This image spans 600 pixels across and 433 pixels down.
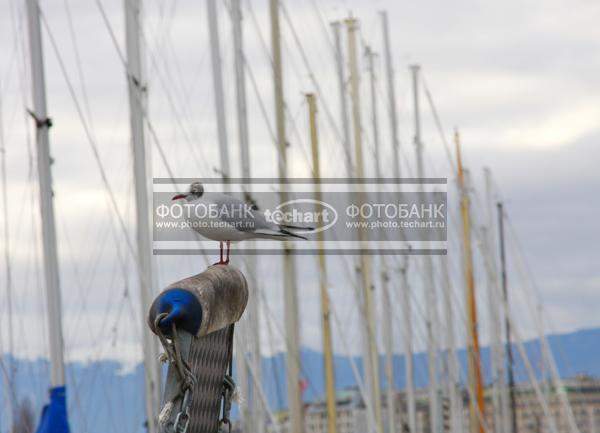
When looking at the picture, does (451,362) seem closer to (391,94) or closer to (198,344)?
(391,94)

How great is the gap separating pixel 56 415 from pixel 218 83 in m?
10.4

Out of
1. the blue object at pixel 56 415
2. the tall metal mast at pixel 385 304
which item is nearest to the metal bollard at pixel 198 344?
the blue object at pixel 56 415

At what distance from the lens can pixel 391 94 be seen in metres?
42.7

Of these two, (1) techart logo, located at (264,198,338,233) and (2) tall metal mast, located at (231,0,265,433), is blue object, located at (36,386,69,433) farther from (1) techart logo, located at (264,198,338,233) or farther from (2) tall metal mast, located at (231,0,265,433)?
(2) tall metal mast, located at (231,0,265,433)

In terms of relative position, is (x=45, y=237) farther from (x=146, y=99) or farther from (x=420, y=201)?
(x=420, y=201)

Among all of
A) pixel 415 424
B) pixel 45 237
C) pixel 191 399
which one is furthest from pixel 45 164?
pixel 415 424

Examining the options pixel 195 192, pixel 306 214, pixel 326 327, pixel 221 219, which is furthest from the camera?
pixel 326 327

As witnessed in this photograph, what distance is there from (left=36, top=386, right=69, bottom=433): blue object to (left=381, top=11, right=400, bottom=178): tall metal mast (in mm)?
24539

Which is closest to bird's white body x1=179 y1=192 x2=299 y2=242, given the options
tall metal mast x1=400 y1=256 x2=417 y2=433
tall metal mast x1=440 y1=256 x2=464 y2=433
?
tall metal mast x1=400 y1=256 x2=417 y2=433

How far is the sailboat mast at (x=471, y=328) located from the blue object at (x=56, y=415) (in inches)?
934

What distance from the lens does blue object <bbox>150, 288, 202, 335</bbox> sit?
30.6ft

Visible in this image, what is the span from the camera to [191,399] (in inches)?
379

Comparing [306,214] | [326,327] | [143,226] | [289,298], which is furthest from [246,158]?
[143,226]

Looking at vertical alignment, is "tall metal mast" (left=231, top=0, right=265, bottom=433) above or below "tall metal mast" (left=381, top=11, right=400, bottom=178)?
below
